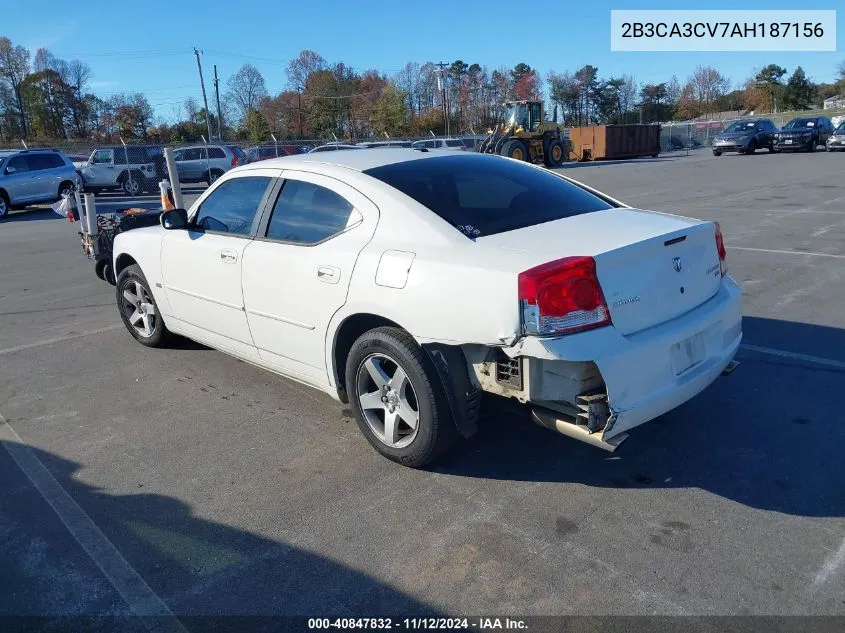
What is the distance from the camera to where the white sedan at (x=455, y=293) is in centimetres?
316

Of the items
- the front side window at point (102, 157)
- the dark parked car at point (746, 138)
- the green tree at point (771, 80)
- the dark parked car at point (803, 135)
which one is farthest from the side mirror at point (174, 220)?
the green tree at point (771, 80)

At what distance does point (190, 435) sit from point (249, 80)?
9441cm

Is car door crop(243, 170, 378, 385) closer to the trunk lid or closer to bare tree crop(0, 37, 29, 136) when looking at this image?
the trunk lid

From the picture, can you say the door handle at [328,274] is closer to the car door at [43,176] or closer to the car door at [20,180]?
the car door at [20,180]

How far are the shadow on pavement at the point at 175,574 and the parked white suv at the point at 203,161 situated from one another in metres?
26.9

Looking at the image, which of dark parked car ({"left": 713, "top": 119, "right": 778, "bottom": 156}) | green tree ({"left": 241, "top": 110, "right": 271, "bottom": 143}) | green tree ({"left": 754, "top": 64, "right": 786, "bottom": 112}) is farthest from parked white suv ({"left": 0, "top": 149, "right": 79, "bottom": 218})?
green tree ({"left": 754, "top": 64, "right": 786, "bottom": 112})

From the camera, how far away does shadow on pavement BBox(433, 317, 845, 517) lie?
136 inches

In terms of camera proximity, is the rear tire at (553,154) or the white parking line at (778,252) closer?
the white parking line at (778,252)

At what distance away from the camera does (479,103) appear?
96812mm

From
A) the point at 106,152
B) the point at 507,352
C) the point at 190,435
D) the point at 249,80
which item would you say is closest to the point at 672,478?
the point at 507,352

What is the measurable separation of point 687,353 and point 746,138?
121 feet

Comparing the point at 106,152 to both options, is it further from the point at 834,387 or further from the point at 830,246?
the point at 834,387

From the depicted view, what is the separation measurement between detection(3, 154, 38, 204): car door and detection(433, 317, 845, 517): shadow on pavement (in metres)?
20.6

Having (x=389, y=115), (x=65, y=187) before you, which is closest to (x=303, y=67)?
(x=389, y=115)
